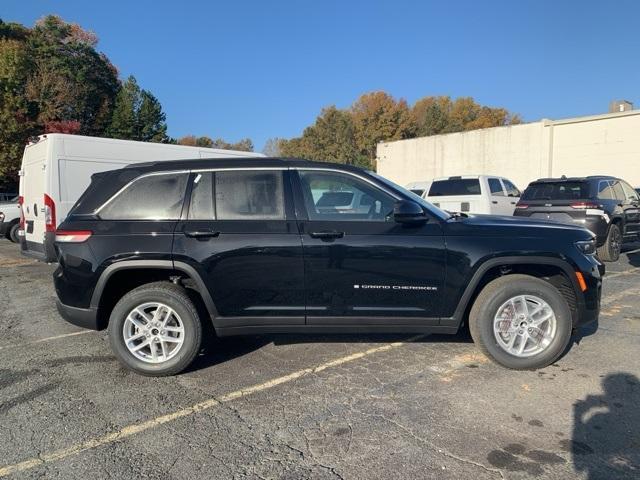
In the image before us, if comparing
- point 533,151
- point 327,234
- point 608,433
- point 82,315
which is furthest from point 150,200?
point 533,151

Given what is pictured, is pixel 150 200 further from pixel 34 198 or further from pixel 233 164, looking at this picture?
pixel 34 198

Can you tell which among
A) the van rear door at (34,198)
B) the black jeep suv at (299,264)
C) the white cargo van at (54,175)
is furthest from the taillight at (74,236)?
the van rear door at (34,198)

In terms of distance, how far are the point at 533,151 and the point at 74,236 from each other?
3241cm

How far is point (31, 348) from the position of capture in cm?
497

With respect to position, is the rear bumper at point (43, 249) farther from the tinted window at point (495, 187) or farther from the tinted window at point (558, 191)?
the tinted window at point (495, 187)

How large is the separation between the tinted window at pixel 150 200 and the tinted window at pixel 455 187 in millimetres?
9289

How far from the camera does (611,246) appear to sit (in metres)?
9.77

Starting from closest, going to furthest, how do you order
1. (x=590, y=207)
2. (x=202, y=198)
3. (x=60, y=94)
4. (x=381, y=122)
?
(x=202, y=198), (x=590, y=207), (x=60, y=94), (x=381, y=122)

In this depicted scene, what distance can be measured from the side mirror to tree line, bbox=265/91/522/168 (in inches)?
2134

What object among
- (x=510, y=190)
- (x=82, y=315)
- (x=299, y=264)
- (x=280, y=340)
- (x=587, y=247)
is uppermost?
(x=510, y=190)

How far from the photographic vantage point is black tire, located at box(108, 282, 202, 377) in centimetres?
408

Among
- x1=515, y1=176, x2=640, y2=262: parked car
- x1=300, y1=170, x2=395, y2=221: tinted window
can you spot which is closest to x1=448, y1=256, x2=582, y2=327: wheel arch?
x1=300, y1=170, x2=395, y2=221: tinted window

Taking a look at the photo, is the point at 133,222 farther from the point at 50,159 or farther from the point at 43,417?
the point at 50,159

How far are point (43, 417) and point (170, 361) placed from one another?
1002mm
